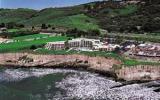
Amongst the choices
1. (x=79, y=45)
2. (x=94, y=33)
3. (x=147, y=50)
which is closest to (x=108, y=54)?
(x=147, y=50)

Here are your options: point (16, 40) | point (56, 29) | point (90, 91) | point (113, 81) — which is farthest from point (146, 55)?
point (56, 29)

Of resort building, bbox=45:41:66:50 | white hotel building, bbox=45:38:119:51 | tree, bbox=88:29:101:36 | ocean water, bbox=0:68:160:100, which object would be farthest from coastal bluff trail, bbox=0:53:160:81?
tree, bbox=88:29:101:36

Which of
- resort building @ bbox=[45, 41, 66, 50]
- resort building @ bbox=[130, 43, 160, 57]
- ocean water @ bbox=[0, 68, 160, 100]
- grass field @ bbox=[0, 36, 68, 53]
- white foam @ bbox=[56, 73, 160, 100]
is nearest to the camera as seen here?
white foam @ bbox=[56, 73, 160, 100]

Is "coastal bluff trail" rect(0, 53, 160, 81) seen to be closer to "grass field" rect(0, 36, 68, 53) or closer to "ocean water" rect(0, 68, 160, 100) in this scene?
"ocean water" rect(0, 68, 160, 100)

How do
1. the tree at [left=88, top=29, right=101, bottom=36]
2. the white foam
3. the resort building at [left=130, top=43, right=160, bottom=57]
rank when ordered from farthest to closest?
1. the tree at [left=88, top=29, right=101, bottom=36]
2. the resort building at [left=130, top=43, right=160, bottom=57]
3. the white foam

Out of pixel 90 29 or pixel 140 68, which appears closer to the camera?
A: pixel 140 68

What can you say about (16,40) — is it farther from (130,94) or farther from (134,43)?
(130,94)

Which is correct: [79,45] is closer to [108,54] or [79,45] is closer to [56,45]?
[56,45]
